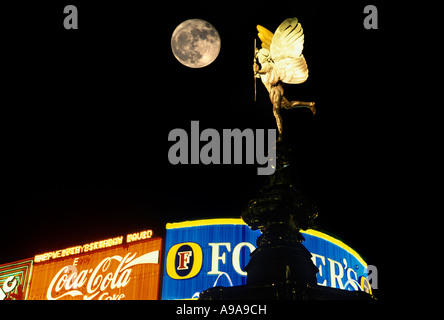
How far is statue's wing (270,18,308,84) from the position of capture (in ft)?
33.3


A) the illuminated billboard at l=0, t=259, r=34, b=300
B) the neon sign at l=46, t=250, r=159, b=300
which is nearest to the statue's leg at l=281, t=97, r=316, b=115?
the neon sign at l=46, t=250, r=159, b=300

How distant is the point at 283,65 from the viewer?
10172 mm

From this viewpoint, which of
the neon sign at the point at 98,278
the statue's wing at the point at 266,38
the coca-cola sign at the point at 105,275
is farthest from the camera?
the neon sign at the point at 98,278

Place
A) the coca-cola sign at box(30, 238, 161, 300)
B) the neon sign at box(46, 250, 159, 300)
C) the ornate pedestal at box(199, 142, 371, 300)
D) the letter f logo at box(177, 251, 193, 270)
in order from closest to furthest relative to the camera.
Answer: the ornate pedestal at box(199, 142, 371, 300) < the letter f logo at box(177, 251, 193, 270) < the coca-cola sign at box(30, 238, 161, 300) < the neon sign at box(46, 250, 159, 300)

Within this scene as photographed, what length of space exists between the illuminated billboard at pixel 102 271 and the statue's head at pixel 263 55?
59.1 ft

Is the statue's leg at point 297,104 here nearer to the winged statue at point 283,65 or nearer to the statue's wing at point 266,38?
the winged statue at point 283,65

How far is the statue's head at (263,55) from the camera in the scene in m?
10.4

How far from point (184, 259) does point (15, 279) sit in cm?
1110

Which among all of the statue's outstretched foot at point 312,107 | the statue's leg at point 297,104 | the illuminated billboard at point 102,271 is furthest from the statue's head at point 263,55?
the illuminated billboard at point 102,271

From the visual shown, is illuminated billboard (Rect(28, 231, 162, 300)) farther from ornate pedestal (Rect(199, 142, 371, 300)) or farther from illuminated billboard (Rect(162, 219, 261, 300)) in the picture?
ornate pedestal (Rect(199, 142, 371, 300))

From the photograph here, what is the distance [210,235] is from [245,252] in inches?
75.6

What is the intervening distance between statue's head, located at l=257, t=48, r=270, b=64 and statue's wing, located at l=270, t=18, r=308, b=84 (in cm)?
11

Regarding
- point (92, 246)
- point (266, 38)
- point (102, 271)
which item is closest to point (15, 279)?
point (92, 246)
